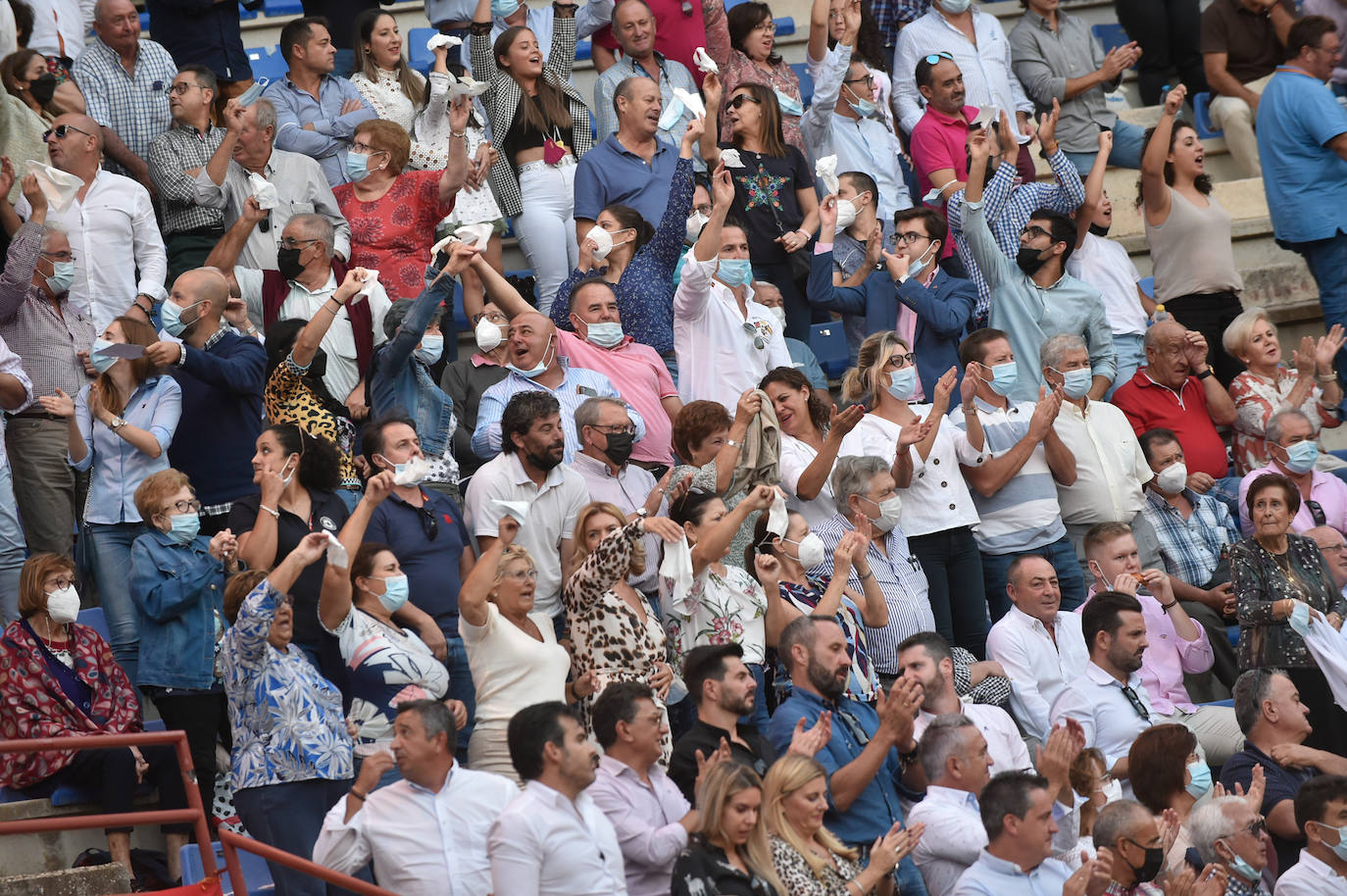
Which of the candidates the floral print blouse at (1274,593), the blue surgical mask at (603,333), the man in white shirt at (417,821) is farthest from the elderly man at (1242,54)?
the man in white shirt at (417,821)

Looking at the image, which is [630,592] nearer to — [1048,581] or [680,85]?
[1048,581]

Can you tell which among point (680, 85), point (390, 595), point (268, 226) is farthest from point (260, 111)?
point (390, 595)

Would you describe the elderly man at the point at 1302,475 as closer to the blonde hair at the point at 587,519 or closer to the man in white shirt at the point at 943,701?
the man in white shirt at the point at 943,701

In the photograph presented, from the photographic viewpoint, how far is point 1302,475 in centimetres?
892

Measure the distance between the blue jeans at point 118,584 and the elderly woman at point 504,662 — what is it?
171 centimetres

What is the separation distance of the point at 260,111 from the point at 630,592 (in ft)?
11.9

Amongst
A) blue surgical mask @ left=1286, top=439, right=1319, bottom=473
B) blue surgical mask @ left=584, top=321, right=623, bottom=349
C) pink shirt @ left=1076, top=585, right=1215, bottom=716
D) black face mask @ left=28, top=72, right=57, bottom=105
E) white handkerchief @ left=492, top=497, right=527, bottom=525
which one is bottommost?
pink shirt @ left=1076, top=585, right=1215, bottom=716

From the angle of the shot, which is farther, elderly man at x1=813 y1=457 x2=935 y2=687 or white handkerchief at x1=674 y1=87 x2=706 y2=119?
white handkerchief at x1=674 y1=87 x2=706 y2=119

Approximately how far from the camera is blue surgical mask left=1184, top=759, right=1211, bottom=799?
6.78 meters

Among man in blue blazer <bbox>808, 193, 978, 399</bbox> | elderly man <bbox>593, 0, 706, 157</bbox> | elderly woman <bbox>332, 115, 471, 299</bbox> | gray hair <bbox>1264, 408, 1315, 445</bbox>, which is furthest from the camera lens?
elderly man <bbox>593, 0, 706, 157</bbox>

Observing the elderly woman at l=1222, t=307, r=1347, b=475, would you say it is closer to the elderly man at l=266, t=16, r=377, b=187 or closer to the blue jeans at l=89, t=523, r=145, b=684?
the elderly man at l=266, t=16, r=377, b=187

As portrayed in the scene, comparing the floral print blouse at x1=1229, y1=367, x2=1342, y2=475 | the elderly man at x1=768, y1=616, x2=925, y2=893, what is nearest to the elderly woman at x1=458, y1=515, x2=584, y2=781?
the elderly man at x1=768, y1=616, x2=925, y2=893

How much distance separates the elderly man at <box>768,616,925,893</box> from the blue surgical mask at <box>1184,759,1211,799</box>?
1.00 metres

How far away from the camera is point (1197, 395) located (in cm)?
937
